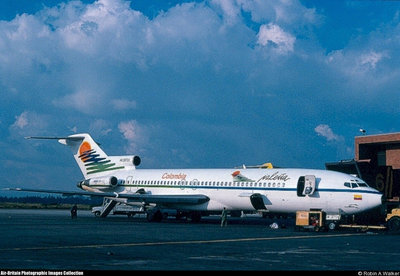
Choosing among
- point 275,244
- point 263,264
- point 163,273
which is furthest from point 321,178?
point 163,273

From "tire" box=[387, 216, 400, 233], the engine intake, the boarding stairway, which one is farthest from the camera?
the boarding stairway

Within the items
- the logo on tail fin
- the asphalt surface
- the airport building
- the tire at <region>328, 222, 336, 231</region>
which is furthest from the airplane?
the asphalt surface

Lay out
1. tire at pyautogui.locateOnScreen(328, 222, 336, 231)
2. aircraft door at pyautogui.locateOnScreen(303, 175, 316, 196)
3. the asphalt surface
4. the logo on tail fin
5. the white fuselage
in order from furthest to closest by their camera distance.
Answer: the logo on tail fin → aircraft door at pyautogui.locateOnScreen(303, 175, 316, 196) → the white fuselage → tire at pyautogui.locateOnScreen(328, 222, 336, 231) → the asphalt surface

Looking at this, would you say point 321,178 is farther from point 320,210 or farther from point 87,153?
point 87,153

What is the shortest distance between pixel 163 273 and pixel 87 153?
38.3 meters

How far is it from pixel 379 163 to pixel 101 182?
26987mm

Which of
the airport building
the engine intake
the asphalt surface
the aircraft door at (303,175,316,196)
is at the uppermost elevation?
the airport building

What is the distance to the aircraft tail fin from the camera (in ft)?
159

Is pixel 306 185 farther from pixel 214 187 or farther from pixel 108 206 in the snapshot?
pixel 108 206

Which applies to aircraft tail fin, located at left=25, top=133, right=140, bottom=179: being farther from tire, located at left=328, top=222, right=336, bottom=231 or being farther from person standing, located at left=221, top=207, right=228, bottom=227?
tire, located at left=328, top=222, right=336, bottom=231

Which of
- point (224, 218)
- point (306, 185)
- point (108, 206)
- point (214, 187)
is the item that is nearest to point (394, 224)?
point (306, 185)

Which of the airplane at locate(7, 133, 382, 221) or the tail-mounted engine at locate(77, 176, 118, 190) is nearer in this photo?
the airplane at locate(7, 133, 382, 221)

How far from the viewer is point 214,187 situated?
39094mm

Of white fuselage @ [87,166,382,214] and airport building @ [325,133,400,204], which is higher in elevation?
airport building @ [325,133,400,204]
